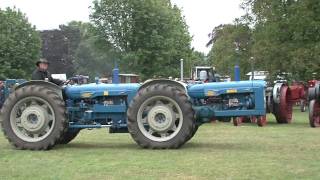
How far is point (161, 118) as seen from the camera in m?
Answer: 11.3

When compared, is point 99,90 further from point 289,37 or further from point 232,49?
point 232,49

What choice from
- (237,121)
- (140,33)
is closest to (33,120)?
(237,121)

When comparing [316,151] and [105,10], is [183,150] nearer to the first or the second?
[316,151]

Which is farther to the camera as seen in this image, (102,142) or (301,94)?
(301,94)

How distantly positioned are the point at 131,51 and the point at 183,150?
40182 mm

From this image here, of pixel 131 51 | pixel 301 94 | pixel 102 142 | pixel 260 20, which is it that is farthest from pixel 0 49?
pixel 102 142

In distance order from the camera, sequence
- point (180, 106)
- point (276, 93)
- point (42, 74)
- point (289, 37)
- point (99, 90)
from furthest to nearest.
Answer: point (289, 37), point (276, 93), point (42, 74), point (99, 90), point (180, 106)

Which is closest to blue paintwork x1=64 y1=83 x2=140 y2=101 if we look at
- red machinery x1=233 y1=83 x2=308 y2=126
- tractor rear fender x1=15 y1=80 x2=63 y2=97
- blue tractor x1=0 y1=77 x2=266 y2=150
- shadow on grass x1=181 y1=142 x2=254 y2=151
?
blue tractor x1=0 y1=77 x2=266 y2=150

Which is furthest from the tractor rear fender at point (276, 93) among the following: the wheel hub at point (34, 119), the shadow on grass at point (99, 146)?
the wheel hub at point (34, 119)

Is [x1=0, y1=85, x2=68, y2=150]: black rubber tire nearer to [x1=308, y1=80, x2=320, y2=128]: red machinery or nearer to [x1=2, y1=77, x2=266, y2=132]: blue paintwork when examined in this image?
[x1=2, y1=77, x2=266, y2=132]: blue paintwork

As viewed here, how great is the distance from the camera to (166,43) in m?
49.4

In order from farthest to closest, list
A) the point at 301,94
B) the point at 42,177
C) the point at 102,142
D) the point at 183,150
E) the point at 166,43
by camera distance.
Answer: the point at 166,43, the point at 301,94, the point at 102,142, the point at 183,150, the point at 42,177

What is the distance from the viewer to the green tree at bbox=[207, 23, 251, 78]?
43594 mm

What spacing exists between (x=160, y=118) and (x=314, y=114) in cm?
798
